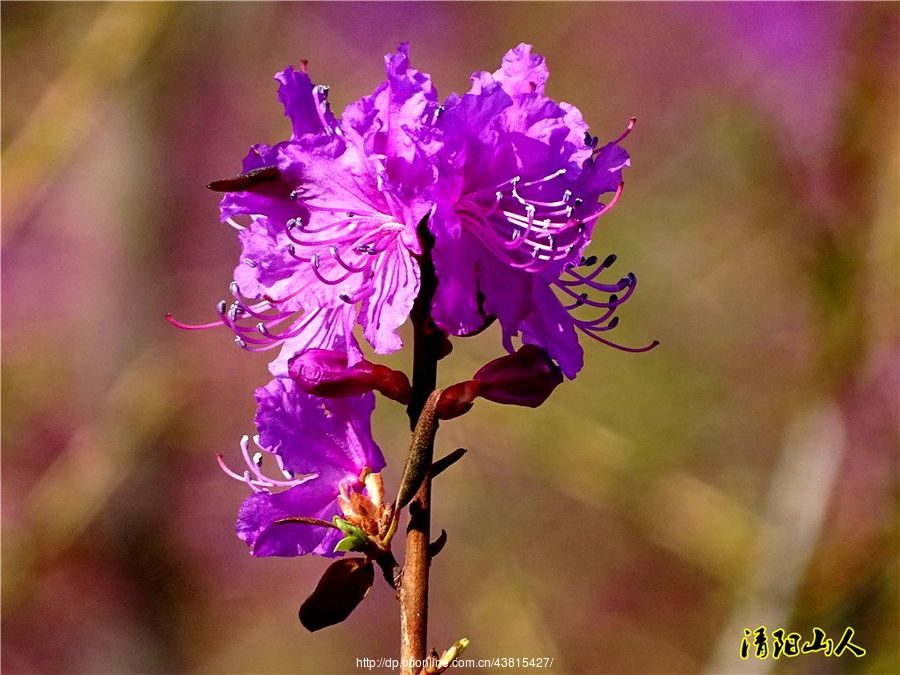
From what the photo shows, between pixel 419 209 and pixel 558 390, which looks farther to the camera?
pixel 558 390

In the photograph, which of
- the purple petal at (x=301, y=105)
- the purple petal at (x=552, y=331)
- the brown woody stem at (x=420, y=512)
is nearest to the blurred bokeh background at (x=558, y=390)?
the purple petal at (x=552, y=331)

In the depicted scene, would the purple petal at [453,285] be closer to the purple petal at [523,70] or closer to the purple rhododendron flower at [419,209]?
the purple rhododendron flower at [419,209]

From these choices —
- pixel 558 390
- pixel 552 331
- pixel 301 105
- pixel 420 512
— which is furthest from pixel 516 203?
pixel 558 390

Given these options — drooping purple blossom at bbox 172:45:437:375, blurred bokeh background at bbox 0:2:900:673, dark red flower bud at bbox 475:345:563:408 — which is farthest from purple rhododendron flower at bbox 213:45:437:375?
blurred bokeh background at bbox 0:2:900:673

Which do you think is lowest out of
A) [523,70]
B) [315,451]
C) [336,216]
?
[315,451]

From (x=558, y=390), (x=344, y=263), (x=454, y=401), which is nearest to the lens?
(x=454, y=401)

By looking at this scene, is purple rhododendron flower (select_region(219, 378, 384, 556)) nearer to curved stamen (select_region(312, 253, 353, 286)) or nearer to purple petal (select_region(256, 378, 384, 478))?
purple petal (select_region(256, 378, 384, 478))

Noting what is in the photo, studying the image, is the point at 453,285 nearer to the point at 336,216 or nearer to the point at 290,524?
the point at 336,216

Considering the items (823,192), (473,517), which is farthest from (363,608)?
(823,192)
